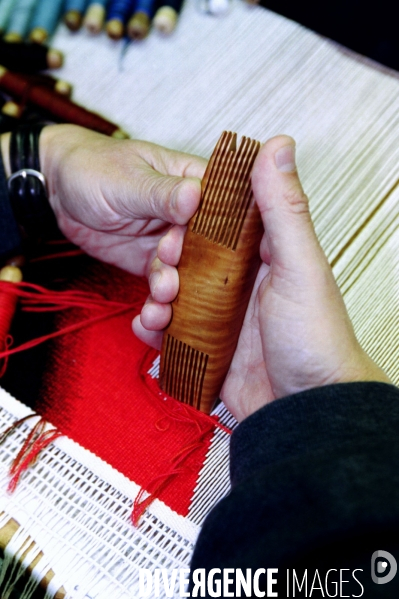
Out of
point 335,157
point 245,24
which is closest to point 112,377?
point 335,157

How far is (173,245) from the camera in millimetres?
733

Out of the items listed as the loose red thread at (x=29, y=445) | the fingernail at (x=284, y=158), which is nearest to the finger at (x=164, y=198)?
the fingernail at (x=284, y=158)

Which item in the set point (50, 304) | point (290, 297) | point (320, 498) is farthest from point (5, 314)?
point (320, 498)

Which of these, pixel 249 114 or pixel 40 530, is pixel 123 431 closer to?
pixel 40 530

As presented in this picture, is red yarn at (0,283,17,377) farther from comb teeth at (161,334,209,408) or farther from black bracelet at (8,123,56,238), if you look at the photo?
comb teeth at (161,334,209,408)

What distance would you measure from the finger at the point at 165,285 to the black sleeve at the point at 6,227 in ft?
0.95

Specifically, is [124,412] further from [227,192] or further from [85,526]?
[227,192]

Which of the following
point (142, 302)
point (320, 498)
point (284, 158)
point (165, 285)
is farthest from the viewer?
point (142, 302)

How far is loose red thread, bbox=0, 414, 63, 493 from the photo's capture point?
72cm

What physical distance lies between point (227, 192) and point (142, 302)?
28 cm

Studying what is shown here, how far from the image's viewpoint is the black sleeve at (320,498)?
502mm

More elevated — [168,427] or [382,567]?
[382,567]

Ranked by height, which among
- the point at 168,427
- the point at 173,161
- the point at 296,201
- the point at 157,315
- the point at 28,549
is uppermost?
the point at 296,201

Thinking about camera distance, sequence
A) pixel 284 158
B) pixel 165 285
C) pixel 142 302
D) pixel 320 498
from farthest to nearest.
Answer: pixel 142 302 → pixel 165 285 → pixel 284 158 → pixel 320 498
